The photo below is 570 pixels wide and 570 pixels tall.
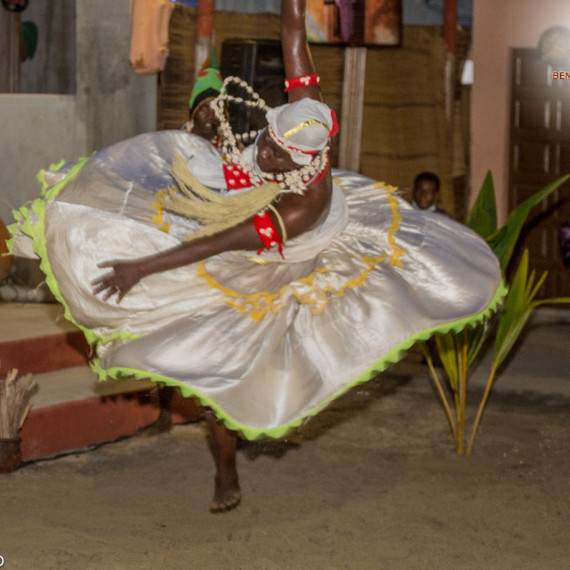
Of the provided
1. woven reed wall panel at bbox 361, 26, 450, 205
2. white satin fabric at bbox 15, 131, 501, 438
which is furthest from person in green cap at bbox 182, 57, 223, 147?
woven reed wall panel at bbox 361, 26, 450, 205

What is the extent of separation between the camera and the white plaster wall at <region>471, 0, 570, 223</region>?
884 cm

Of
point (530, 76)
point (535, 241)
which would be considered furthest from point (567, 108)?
point (535, 241)

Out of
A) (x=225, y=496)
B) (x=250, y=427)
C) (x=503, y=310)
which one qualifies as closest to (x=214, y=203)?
(x=250, y=427)

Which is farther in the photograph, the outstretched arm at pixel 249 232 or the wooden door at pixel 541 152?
the wooden door at pixel 541 152

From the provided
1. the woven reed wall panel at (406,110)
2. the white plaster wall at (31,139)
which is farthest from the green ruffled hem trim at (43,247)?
the woven reed wall panel at (406,110)

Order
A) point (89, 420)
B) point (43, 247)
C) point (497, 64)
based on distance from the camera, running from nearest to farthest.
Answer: point (43, 247)
point (89, 420)
point (497, 64)

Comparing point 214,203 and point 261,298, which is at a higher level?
point 214,203

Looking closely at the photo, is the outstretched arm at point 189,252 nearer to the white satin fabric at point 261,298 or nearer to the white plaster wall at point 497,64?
the white satin fabric at point 261,298

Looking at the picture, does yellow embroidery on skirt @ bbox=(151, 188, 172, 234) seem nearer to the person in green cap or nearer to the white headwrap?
the white headwrap

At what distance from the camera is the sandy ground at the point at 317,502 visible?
12.5ft

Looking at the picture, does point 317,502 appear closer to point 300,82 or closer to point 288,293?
point 288,293

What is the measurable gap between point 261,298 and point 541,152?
602 cm

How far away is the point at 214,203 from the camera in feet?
12.5

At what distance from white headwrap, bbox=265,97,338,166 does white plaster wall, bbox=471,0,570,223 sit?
5870mm
